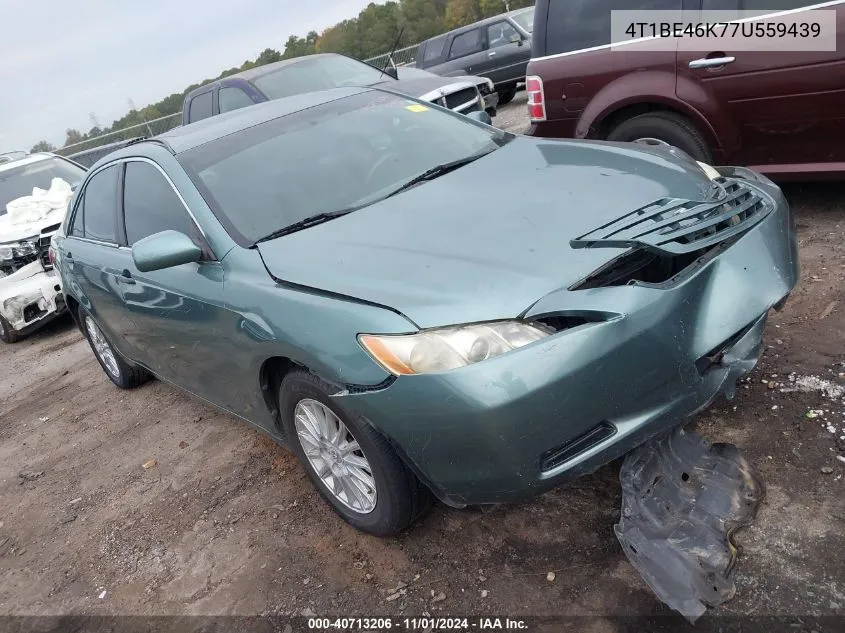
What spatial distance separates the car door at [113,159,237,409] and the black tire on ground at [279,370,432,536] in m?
0.52

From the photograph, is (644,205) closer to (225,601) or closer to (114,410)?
(225,601)

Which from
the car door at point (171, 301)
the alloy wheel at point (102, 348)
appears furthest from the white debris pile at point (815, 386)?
the alloy wheel at point (102, 348)

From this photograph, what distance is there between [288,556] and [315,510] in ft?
0.93

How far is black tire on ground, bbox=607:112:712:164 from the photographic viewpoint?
15.1ft

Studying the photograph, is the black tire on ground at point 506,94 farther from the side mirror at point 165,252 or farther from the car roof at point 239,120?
the side mirror at point 165,252

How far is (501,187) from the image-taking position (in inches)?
117

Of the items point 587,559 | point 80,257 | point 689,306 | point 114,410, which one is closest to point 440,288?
point 689,306

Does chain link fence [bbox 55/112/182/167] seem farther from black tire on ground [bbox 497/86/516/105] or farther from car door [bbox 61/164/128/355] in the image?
car door [bbox 61/164/128/355]

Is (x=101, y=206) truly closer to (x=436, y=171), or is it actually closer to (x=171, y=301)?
(x=171, y=301)

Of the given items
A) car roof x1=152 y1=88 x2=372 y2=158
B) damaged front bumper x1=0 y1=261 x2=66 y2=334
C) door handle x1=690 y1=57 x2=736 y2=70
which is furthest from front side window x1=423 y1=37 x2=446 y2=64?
car roof x1=152 y1=88 x2=372 y2=158

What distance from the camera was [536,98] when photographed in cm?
534

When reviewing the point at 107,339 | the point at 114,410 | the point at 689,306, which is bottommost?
the point at 114,410

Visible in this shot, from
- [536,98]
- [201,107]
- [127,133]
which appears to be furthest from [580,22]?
[127,133]

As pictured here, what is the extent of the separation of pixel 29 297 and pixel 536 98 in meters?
5.40
